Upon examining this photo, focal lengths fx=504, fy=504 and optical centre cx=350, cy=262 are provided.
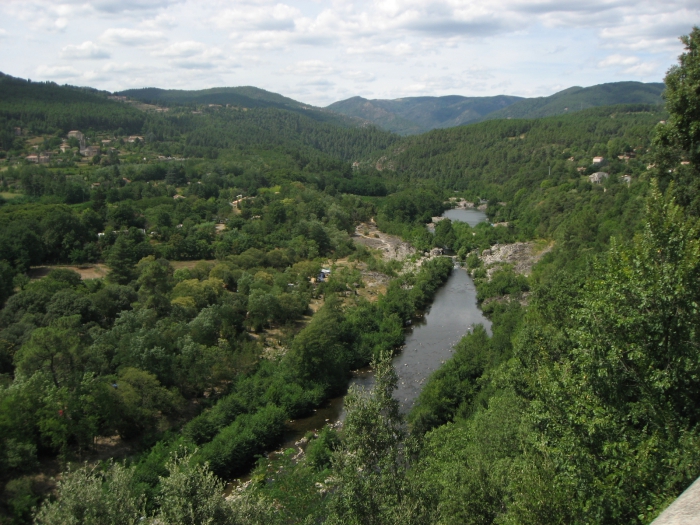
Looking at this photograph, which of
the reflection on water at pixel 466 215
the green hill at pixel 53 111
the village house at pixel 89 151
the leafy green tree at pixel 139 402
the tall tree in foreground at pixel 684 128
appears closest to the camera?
the tall tree in foreground at pixel 684 128

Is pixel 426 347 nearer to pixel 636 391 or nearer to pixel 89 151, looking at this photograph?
pixel 636 391

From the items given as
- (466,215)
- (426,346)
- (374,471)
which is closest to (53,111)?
(466,215)

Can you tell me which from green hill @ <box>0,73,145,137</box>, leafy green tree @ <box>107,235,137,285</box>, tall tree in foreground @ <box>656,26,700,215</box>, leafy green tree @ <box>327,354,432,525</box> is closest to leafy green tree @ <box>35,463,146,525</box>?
leafy green tree @ <box>327,354,432,525</box>

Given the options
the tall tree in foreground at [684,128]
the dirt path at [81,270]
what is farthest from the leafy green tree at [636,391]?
the dirt path at [81,270]

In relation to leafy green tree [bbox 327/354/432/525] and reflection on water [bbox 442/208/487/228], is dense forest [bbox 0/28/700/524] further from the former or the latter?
reflection on water [bbox 442/208/487/228]

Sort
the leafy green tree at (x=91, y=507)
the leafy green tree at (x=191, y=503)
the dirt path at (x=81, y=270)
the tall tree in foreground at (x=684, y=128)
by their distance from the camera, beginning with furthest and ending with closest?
the dirt path at (x=81, y=270) → the tall tree in foreground at (x=684, y=128) → the leafy green tree at (x=91, y=507) → the leafy green tree at (x=191, y=503)

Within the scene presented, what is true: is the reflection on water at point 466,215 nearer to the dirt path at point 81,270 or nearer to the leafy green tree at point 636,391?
the dirt path at point 81,270

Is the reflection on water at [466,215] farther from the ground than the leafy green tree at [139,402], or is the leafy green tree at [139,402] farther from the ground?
the reflection on water at [466,215]
